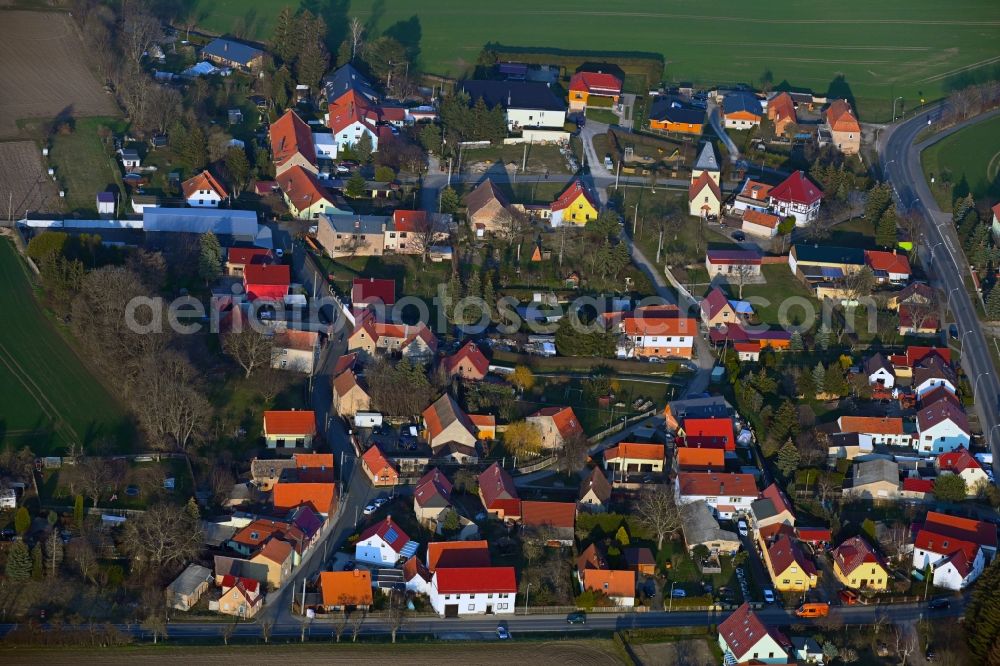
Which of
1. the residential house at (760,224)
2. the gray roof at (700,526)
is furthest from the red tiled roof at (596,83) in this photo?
the gray roof at (700,526)

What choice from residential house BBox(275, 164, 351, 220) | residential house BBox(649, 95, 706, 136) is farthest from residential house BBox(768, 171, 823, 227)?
residential house BBox(275, 164, 351, 220)

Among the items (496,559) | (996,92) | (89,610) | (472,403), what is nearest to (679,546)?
(496,559)

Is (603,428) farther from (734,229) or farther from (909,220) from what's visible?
(909,220)

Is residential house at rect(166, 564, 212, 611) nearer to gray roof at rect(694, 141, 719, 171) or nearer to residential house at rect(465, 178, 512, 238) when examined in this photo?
residential house at rect(465, 178, 512, 238)

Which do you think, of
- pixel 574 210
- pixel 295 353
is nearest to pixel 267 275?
pixel 295 353

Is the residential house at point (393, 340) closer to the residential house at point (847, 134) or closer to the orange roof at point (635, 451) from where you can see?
the orange roof at point (635, 451)
